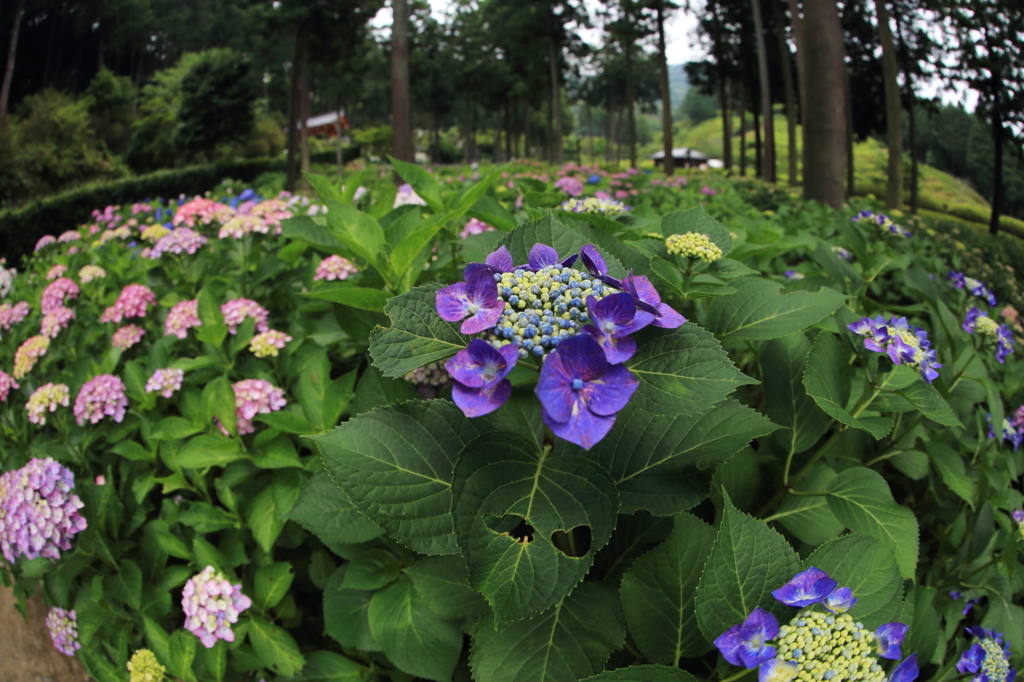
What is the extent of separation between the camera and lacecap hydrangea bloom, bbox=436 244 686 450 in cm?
65

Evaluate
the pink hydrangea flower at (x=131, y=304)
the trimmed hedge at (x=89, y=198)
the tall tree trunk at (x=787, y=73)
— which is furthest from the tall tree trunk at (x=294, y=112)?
the pink hydrangea flower at (x=131, y=304)

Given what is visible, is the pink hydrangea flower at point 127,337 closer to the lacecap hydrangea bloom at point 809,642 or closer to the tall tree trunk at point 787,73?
the lacecap hydrangea bloom at point 809,642

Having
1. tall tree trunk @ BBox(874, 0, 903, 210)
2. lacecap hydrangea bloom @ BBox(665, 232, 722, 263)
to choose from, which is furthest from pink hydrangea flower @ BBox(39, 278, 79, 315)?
tall tree trunk @ BBox(874, 0, 903, 210)

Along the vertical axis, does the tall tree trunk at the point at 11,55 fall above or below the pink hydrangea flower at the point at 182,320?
above

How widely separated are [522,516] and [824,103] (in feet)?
20.8

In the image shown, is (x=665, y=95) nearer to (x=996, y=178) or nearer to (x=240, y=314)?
(x=996, y=178)

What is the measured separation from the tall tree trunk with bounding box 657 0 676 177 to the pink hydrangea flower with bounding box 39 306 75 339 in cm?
1947

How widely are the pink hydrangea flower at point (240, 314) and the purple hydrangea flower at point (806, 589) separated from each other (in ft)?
5.50

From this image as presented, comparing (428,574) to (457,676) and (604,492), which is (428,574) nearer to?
(457,676)

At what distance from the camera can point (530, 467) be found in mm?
796

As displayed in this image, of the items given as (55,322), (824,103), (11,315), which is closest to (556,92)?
(824,103)

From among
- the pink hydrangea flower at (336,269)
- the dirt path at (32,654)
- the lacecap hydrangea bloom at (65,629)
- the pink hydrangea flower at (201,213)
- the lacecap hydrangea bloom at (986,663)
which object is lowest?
the dirt path at (32,654)

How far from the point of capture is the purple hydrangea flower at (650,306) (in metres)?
0.72

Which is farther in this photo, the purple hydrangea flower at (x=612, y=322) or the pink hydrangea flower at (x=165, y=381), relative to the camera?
the pink hydrangea flower at (x=165, y=381)
